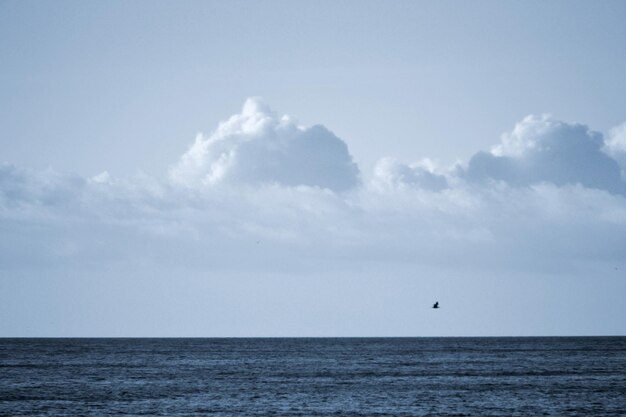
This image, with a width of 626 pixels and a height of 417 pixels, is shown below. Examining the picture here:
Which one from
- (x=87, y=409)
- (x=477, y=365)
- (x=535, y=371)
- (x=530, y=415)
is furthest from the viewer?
(x=477, y=365)

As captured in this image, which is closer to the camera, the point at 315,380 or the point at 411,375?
the point at 315,380

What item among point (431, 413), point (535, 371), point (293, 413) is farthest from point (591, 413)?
point (535, 371)

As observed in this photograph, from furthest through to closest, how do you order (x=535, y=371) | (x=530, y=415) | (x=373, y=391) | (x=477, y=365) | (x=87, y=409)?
(x=477, y=365) < (x=535, y=371) < (x=373, y=391) < (x=87, y=409) < (x=530, y=415)

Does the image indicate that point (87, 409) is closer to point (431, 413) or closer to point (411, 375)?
point (431, 413)

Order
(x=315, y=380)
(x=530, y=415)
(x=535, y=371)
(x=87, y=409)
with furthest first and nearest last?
(x=535, y=371) < (x=315, y=380) < (x=87, y=409) < (x=530, y=415)

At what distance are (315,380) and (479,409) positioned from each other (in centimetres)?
3523

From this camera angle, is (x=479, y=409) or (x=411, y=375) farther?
(x=411, y=375)

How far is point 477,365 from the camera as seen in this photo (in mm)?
141000

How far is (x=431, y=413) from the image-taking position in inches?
2832

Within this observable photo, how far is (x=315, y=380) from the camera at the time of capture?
4198 inches

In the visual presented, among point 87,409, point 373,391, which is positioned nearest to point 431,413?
point 373,391

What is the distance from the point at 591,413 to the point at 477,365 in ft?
231

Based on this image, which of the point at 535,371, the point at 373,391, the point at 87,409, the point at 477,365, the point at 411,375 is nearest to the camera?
the point at 87,409

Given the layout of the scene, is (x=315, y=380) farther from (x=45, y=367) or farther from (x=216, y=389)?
(x=45, y=367)
